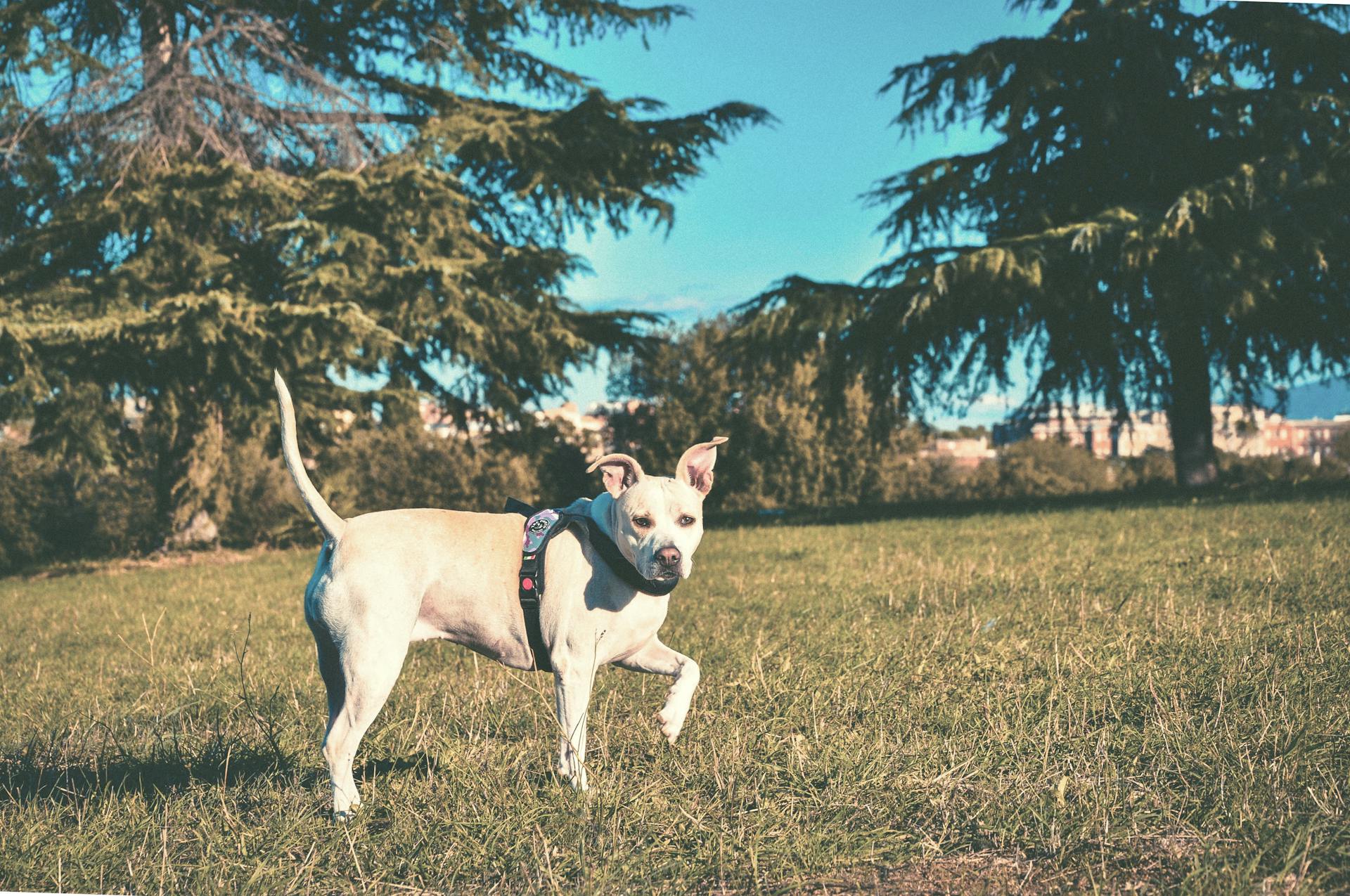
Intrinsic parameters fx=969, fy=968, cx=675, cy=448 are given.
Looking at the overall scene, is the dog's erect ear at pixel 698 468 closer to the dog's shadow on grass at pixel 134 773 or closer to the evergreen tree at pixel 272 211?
the dog's shadow on grass at pixel 134 773

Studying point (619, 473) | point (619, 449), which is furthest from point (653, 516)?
point (619, 449)

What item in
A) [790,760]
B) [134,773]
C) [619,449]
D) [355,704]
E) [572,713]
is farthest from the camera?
[619,449]

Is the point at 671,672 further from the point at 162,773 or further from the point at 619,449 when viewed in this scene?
the point at 619,449

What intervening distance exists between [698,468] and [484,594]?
910 millimetres

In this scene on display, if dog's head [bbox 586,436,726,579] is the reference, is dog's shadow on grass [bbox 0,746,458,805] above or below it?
below

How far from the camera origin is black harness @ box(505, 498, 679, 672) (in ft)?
11.3

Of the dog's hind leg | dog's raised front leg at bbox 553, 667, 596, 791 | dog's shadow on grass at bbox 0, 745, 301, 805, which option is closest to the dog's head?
dog's raised front leg at bbox 553, 667, 596, 791

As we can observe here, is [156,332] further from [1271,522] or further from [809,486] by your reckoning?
[809,486]

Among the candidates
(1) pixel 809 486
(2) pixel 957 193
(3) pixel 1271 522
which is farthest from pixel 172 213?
(1) pixel 809 486

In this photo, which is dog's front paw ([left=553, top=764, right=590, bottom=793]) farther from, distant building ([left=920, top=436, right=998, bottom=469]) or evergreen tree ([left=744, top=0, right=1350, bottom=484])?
distant building ([left=920, top=436, right=998, bottom=469])

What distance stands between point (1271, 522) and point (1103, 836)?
27.8 ft

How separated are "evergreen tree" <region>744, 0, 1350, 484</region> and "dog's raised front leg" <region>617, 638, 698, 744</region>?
1124 cm

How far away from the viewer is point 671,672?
3711 mm

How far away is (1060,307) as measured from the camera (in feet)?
50.2
